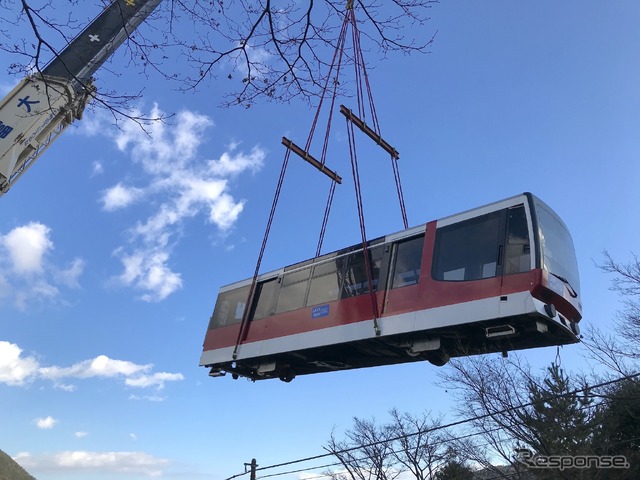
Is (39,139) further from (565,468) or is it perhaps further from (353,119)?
(565,468)

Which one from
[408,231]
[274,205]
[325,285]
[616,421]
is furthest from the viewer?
[616,421]

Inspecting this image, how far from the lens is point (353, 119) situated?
31.1ft

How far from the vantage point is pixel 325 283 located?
29.3 ft

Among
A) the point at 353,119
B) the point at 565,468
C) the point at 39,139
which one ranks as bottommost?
the point at 565,468

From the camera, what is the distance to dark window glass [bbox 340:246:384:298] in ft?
27.2

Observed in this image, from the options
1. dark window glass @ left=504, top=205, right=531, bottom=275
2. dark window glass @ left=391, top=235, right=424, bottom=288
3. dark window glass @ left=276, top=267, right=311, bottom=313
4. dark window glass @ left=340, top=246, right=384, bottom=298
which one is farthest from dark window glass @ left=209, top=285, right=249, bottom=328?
dark window glass @ left=504, top=205, right=531, bottom=275

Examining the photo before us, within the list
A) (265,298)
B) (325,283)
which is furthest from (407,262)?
(265,298)

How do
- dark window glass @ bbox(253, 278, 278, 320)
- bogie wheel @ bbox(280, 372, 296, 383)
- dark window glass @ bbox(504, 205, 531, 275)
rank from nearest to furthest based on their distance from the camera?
dark window glass @ bbox(504, 205, 531, 275)
dark window glass @ bbox(253, 278, 278, 320)
bogie wheel @ bbox(280, 372, 296, 383)

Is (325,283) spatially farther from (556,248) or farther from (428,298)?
(556,248)

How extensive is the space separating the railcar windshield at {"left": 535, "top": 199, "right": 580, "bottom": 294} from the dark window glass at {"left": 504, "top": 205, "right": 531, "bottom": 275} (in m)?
0.19

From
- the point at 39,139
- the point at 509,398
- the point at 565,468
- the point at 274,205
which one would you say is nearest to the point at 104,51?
the point at 39,139

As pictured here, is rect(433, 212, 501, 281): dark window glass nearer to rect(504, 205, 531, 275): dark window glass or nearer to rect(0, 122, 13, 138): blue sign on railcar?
rect(504, 205, 531, 275): dark window glass

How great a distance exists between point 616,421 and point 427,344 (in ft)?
38.4

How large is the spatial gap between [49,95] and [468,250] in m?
6.11
